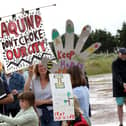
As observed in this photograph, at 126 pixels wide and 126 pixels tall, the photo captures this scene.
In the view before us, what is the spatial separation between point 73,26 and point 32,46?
0.78 metres

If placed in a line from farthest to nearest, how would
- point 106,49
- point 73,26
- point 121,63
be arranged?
point 106,49, point 121,63, point 73,26

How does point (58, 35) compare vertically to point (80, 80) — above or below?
above

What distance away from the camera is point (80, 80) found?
533 cm

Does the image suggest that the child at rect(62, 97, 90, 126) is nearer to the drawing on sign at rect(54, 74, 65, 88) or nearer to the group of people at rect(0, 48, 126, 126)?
the group of people at rect(0, 48, 126, 126)

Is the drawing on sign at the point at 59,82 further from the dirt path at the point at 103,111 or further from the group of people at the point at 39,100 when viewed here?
the dirt path at the point at 103,111

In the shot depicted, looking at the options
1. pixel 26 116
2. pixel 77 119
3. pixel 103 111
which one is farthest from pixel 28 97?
pixel 103 111

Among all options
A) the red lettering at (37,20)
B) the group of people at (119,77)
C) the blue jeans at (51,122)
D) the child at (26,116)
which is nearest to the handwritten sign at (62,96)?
the child at (26,116)

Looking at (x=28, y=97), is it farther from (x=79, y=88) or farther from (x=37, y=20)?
(x=37, y=20)

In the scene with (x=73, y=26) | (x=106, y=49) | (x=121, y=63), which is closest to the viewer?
(x=73, y=26)

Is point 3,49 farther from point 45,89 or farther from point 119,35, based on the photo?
point 119,35

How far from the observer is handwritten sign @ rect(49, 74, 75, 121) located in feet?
17.3

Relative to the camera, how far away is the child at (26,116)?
5.27 m

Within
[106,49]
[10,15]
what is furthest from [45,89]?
[106,49]

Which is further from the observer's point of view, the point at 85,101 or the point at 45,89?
the point at 45,89
